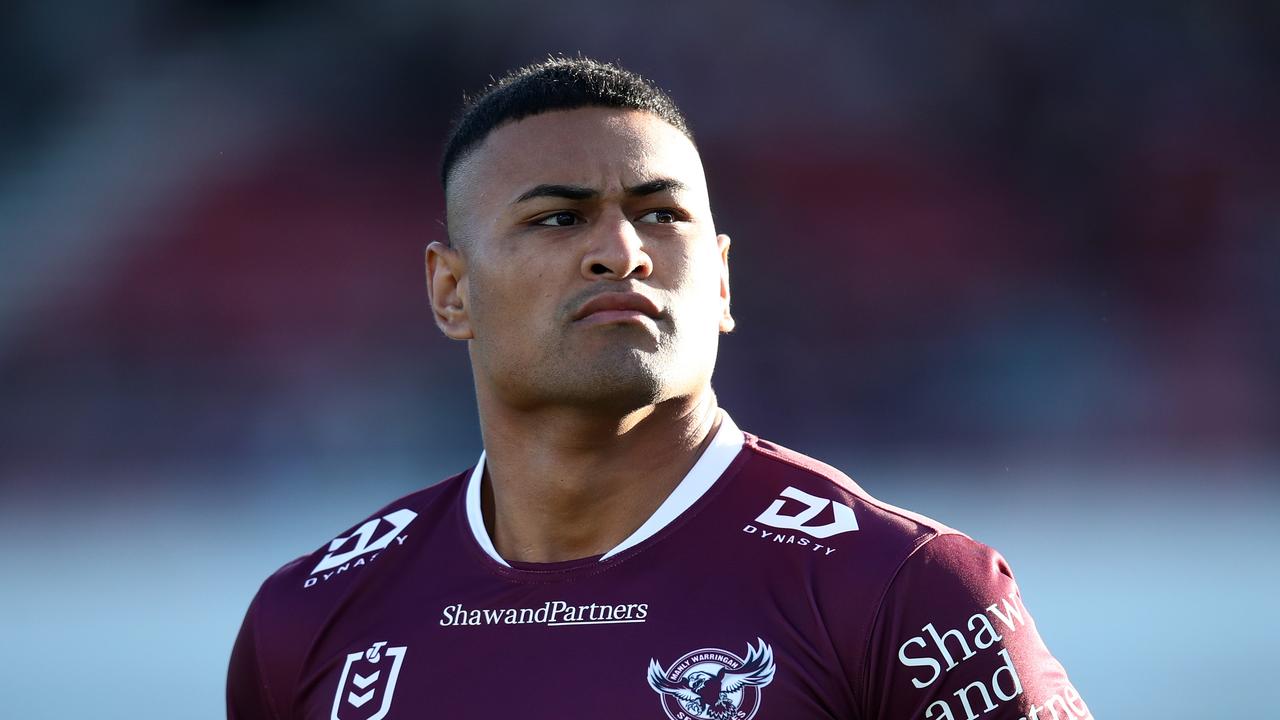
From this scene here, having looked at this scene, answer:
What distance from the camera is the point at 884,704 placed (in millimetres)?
1988

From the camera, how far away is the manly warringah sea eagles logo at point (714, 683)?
204 centimetres

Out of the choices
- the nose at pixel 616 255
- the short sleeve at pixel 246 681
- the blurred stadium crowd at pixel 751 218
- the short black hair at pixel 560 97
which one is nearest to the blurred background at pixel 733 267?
the blurred stadium crowd at pixel 751 218

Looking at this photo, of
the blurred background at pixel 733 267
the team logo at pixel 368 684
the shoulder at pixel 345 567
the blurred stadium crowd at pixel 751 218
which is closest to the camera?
the team logo at pixel 368 684

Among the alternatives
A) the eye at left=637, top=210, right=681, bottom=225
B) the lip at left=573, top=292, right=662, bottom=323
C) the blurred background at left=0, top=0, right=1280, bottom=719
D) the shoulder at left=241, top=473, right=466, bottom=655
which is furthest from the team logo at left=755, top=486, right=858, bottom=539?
the blurred background at left=0, top=0, right=1280, bottom=719

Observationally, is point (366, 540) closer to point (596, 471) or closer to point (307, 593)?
point (307, 593)

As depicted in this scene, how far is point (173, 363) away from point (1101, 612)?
187 inches

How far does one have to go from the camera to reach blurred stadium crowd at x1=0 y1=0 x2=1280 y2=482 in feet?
22.5

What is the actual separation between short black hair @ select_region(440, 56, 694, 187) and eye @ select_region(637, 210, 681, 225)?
0.78 ft

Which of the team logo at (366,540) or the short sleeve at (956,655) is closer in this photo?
the short sleeve at (956,655)

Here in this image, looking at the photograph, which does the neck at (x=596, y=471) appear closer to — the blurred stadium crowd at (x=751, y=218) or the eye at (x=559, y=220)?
the eye at (x=559, y=220)

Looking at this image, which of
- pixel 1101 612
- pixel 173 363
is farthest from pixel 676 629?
pixel 173 363

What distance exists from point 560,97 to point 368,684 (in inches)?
44.6

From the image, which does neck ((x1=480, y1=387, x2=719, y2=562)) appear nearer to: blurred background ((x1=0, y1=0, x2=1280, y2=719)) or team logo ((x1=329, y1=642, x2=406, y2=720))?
team logo ((x1=329, y1=642, x2=406, y2=720))

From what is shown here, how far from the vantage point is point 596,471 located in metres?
2.45
